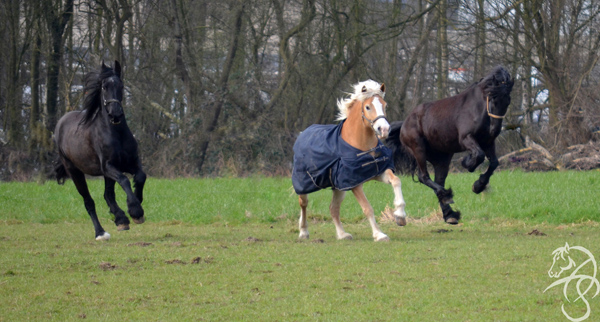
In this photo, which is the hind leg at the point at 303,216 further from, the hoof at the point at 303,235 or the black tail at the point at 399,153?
the black tail at the point at 399,153

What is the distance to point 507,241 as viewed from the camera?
774cm

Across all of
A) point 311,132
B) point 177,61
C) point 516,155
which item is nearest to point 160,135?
point 177,61

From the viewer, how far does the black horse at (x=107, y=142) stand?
8.39 metres

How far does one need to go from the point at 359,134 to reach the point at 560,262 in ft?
8.73

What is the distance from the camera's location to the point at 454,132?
8.68 metres

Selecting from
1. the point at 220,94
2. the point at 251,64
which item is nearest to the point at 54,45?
the point at 220,94

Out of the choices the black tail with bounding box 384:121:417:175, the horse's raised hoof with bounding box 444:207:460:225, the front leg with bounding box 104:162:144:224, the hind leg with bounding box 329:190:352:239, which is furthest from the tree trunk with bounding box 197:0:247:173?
the horse's raised hoof with bounding box 444:207:460:225

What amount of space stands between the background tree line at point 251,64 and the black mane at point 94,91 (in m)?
12.0

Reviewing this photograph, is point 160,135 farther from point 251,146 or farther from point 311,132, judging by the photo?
point 311,132

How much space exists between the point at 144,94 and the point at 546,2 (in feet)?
43.6

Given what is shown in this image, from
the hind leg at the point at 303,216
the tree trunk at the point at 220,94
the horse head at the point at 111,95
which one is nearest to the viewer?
the horse head at the point at 111,95

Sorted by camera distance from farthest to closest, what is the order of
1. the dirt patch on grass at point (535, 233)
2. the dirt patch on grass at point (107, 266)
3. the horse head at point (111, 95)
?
the dirt patch on grass at point (535, 233) < the horse head at point (111, 95) < the dirt patch on grass at point (107, 266)

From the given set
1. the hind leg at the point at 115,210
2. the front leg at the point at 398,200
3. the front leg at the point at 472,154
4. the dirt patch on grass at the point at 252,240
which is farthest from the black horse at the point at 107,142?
the front leg at the point at 472,154

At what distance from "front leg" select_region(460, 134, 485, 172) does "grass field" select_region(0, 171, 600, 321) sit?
0.90m
